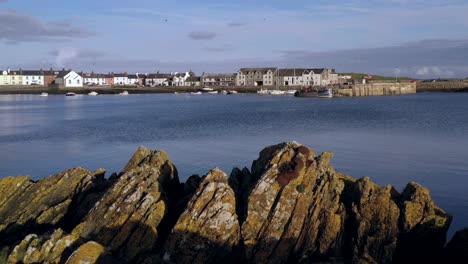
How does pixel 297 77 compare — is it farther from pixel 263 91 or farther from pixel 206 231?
pixel 206 231

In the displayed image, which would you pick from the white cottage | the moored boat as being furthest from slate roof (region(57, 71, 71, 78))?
the moored boat

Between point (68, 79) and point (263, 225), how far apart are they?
19096 centimetres

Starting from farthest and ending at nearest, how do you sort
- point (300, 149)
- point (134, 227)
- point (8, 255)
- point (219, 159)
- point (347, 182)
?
point (219, 159) → point (347, 182) → point (300, 149) → point (134, 227) → point (8, 255)

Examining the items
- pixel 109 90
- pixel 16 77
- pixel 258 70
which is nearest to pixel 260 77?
pixel 258 70

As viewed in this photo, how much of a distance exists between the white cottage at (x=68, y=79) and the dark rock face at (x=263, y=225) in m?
185

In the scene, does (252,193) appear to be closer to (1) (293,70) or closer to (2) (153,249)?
(2) (153,249)

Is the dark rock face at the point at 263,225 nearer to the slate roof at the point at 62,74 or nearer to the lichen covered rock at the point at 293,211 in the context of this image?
the lichen covered rock at the point at 293,211

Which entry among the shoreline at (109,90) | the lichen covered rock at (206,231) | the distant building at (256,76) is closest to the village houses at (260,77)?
the distant building at (256,76)

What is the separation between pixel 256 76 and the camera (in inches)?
7333

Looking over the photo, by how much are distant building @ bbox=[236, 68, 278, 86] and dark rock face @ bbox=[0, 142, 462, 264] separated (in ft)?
556

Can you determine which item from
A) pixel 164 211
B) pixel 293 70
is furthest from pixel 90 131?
pixel 293 70

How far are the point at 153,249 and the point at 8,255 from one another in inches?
132

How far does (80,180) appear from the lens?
16.0 meters

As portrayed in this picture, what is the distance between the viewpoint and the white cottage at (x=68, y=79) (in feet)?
617
